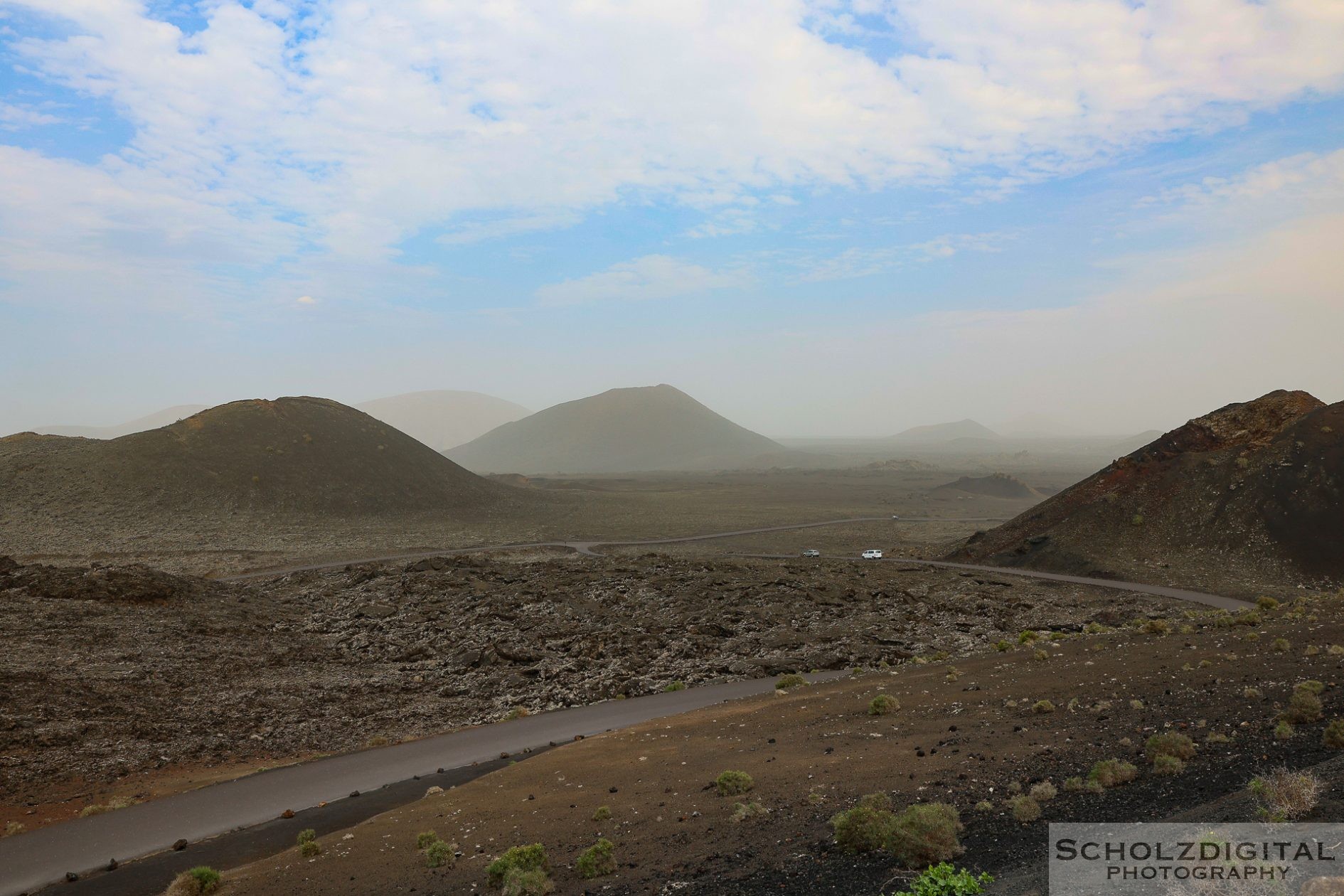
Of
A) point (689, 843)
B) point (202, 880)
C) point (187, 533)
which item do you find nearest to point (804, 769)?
point (689, 843)

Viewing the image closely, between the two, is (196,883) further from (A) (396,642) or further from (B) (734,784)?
(A) (396,642)

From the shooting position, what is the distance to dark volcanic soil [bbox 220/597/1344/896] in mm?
9766

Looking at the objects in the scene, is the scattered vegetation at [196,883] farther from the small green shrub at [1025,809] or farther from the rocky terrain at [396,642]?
the small green shrub at [1025,809]

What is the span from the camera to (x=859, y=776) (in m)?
13.3

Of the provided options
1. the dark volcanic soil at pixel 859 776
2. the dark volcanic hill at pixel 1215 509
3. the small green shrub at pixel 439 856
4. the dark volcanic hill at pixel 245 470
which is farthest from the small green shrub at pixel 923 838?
the dark volcanic hill at pixel 245 470

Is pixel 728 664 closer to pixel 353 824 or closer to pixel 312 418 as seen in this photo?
pixel 353 824

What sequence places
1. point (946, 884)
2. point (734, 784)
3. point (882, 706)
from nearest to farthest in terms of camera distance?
point (946, 884), point (734, 784), point (882, 706)

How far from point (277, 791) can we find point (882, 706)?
1504 centimetres

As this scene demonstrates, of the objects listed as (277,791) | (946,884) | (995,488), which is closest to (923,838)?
(946,884)

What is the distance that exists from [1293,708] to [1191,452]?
51814 millimetres

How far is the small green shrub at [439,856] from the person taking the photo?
12227 millimetres

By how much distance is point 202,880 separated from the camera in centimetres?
1247

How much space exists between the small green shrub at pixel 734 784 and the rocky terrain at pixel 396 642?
14078mm

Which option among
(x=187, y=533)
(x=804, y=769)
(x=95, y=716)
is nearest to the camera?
(x=804, y=769)
